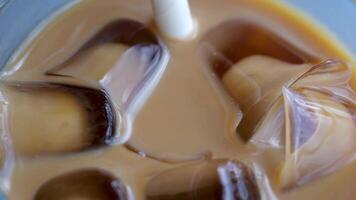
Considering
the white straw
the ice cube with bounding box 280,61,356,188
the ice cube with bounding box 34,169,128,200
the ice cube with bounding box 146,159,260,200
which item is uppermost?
the white straw

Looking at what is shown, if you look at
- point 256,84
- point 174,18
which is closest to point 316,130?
point 256,84

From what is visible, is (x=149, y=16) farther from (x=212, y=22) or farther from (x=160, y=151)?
(x=160, y=151)

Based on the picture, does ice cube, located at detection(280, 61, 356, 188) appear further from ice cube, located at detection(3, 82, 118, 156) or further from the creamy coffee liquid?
ice cube, located at detection(3, 82, 118, 156)

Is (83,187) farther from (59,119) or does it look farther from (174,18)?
(174,18)

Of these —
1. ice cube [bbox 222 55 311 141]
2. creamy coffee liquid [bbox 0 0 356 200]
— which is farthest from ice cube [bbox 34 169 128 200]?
ice cube [bbox 222 55 311 141]

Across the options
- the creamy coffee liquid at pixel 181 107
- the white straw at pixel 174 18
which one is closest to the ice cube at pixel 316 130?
the creamy coffee liquid at pixel 181 107

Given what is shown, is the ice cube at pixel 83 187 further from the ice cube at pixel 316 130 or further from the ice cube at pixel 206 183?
the ice cube at pixel 316 130
